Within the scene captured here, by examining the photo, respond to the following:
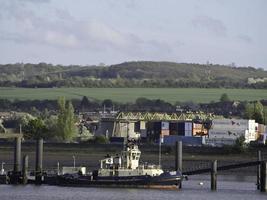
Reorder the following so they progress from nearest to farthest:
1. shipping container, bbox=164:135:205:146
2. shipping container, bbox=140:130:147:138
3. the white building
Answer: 1. shipping container, bbox=164:135:205:146
2. the white building
3. shipping container, bbox=140:130:147:138

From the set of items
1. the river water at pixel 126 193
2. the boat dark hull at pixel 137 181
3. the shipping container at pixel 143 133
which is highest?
the shipping container at pixel 143 133

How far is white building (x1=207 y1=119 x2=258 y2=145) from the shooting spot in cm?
17675

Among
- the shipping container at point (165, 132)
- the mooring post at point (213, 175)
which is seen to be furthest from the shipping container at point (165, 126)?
the mooring post at point (213, 175)

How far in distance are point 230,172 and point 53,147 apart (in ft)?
91.5

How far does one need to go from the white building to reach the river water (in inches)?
2483

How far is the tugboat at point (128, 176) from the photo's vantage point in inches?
4222

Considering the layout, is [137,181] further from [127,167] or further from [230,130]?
[230,130]

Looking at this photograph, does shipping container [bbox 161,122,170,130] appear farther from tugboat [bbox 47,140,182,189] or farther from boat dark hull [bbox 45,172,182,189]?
boat dark hull [bbox 45,172,182,189]

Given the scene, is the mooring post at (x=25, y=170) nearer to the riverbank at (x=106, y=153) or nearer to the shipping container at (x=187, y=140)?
the riverbank at (x=106, y=153)

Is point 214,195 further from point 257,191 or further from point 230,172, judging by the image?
point 230,172

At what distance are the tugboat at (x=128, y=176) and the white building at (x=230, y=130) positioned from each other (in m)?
67.2

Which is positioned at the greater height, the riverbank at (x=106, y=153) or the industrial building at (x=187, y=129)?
the industrial building at (x=187, y=129)

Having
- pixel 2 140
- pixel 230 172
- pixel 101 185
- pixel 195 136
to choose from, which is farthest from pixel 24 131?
pixel 101 185

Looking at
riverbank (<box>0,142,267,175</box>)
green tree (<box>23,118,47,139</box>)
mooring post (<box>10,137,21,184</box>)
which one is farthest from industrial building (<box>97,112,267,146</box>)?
mooring post (<box>10,137,21,184</box>)
